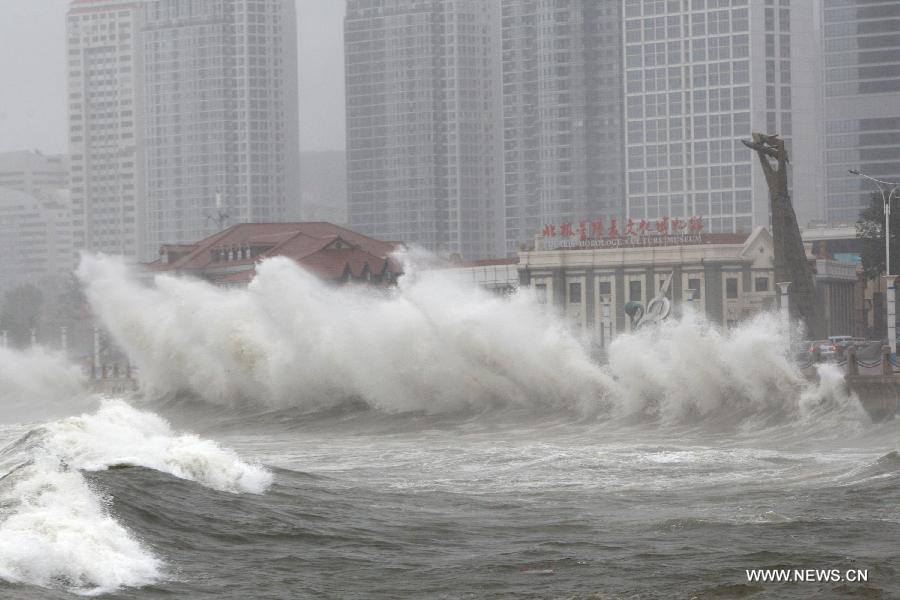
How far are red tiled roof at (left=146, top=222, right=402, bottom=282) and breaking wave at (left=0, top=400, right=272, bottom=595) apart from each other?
6678 centimetres

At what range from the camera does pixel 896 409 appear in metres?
39.4

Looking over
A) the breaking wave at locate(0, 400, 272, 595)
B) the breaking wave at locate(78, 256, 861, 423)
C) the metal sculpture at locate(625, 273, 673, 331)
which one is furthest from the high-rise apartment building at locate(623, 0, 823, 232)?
the breaking wave at locate(0, 400, 272, 595)

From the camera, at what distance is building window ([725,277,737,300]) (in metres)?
106

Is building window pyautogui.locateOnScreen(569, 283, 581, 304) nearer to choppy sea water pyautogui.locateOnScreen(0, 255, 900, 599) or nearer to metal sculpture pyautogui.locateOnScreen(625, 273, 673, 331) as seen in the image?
metal sculpture pyautogui.locateOnScreen(625, 273, 673, 331)

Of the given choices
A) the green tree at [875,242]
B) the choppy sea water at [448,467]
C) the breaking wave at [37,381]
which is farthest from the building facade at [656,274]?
the choppy sea water at [448,467]

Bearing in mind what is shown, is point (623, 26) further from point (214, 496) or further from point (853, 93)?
point (214, 496)

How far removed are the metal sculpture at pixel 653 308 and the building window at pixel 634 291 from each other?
1246 mm

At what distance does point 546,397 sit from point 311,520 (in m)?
24.7

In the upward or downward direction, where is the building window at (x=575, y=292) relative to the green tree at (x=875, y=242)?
downward

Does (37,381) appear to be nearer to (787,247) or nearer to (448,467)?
(787,247)

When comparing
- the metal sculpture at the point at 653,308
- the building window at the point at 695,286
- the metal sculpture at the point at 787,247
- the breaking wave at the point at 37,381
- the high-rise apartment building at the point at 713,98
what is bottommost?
the breaking wave at the point at 37,381

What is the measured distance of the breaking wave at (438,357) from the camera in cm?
4309

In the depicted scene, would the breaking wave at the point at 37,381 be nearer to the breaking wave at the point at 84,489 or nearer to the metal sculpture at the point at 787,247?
the metal sculpture at the point at 787,247

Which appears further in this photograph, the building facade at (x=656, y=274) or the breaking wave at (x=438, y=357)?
the building facade at (x=656, y=274)
